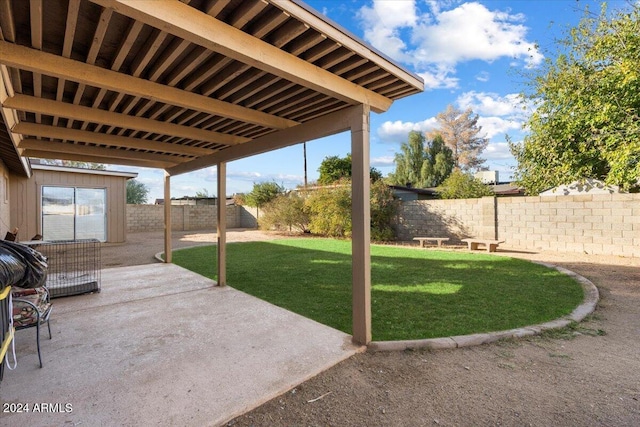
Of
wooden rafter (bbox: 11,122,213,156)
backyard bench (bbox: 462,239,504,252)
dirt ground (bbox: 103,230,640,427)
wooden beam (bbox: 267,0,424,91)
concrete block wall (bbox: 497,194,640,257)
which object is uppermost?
wooden beam (bbox: 267,0,424,91)

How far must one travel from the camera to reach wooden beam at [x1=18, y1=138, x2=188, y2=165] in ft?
16.3

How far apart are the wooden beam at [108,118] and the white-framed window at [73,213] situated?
871cm

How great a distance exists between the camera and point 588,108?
7.02m

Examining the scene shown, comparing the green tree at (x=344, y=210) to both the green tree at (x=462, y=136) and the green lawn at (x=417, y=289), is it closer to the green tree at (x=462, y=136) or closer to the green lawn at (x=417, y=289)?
the green lawn at (x=417, y=289)

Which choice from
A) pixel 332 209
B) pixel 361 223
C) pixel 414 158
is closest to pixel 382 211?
pixel 332 209

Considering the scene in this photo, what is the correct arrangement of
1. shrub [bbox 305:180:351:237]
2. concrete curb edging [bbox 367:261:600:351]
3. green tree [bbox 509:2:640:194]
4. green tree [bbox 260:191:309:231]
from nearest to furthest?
concrete curb edging [bbox 367:261:600:351], green tree [bbox 509:2:640:194], shrub [bbox 305:180:351:237], green tree [bbox 260:191:309:231]

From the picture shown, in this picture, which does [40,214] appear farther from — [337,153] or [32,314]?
[337,153]

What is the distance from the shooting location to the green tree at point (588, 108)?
6184 mm

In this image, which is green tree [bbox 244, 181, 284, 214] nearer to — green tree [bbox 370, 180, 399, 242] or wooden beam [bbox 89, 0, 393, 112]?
green tree [bbox 370, 180, 399, 242]

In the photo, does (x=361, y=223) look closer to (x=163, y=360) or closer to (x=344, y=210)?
(x=163, y=360)

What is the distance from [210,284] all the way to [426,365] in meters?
4.04

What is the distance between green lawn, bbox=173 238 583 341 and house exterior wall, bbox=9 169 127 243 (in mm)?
5043

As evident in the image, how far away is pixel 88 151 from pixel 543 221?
460 inches

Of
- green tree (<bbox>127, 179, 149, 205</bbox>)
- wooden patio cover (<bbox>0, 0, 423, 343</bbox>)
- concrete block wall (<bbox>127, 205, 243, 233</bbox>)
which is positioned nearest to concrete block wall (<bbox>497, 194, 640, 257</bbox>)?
wooden patio cover (<bbox>0, 0, 423, 343</bbox>)
